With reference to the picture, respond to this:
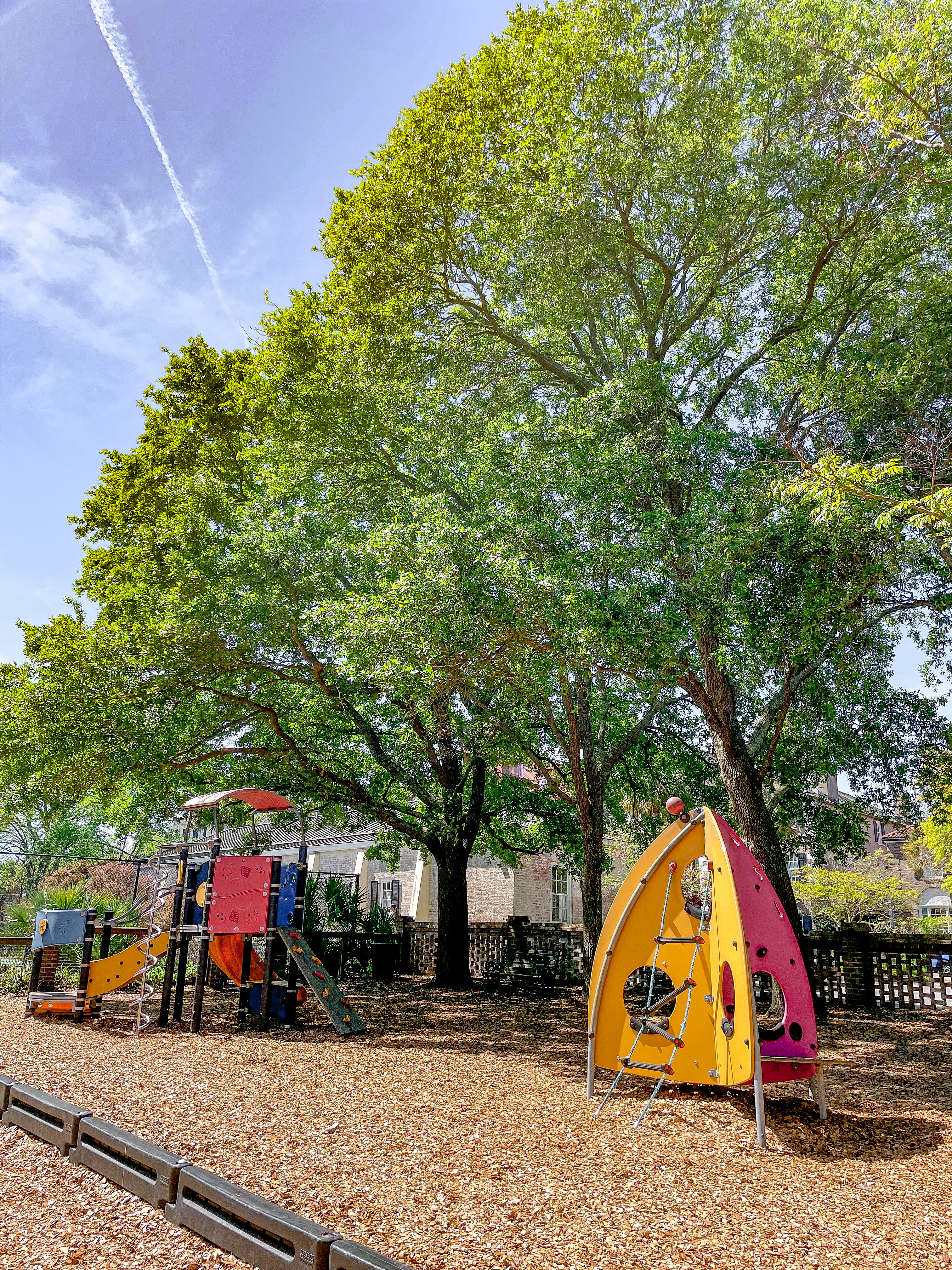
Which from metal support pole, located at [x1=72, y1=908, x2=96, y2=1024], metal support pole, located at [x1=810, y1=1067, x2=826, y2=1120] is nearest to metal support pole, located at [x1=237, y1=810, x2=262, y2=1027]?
metal support pole, located at [x1=72, y1=908, x2=96, y2=1024]

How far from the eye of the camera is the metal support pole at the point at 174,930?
37.5 feet

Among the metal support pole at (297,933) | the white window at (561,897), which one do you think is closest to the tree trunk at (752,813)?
the metal support pole at (297,933)

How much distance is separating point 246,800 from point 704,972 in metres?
7.88

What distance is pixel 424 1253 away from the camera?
385 centimetres

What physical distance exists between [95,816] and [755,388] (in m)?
41.5

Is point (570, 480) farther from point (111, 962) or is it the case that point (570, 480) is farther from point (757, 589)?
point (111, 962)

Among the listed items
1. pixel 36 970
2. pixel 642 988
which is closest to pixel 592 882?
pixel 642 988

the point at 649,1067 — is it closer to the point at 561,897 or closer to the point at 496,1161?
the point at 496,1161

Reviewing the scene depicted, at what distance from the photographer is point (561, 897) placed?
27.6 meters

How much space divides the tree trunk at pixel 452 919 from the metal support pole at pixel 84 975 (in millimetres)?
6946

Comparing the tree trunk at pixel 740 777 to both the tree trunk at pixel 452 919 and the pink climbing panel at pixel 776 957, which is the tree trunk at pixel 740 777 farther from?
the tree trunk at pixel 452 919

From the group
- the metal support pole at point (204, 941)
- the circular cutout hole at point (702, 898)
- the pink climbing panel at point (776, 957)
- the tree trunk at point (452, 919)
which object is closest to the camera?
the pink climbing panel at point (776, 957)

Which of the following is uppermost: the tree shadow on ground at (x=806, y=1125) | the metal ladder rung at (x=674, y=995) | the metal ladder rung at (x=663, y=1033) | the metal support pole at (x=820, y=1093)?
the metal ladder rung at (x=674, y=995)

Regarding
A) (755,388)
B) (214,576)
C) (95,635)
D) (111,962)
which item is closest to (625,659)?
(755,388)
